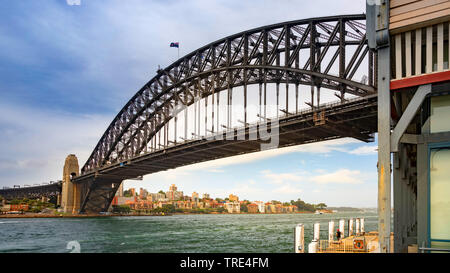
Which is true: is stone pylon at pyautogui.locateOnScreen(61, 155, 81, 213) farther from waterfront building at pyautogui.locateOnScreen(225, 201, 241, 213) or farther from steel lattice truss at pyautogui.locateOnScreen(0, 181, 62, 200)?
waterfront building at pyautogui.locateOnScreen(225, 201, 241, 213)

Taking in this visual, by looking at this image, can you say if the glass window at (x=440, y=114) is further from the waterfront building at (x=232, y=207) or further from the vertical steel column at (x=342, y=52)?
the waterfront building at (x=232, y=207)

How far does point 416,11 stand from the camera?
8164 mm

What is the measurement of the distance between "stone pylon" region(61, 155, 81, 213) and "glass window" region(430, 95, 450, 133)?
100722 millimetres

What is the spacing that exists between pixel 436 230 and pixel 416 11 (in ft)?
14.0

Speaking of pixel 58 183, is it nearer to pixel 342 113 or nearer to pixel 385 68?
pixel 342 113

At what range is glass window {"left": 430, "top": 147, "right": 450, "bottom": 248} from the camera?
7.93m

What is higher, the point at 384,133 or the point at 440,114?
the point at 440,114

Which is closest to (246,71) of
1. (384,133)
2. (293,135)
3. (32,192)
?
(293,135)

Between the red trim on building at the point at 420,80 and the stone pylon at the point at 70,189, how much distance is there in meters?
100

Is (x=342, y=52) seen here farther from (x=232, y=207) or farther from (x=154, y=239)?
(x=232, y=207)

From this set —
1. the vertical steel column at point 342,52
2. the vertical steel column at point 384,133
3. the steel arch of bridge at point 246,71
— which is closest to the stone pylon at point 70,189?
the steel arch of bridge at point 246,71

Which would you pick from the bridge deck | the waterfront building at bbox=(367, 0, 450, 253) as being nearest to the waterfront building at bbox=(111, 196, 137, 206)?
the bridge deck

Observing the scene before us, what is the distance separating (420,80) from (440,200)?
235cm

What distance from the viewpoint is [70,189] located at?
102 metres
